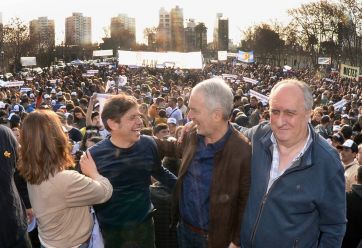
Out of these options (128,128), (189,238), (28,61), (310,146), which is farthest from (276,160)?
(28,61)

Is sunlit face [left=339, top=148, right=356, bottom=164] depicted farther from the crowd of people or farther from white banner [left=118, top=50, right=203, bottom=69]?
white banner [left=118, top=50, right=203, bottom=69]

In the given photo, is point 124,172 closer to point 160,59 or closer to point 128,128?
point 128,128

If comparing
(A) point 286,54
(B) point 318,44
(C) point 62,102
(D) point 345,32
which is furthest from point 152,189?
(A) point 286,54

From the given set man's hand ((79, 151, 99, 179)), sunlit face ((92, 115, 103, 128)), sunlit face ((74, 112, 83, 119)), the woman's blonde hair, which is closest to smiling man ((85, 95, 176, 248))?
man's hand ((79, 151, 99, 179))

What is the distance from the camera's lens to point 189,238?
3.15 meters

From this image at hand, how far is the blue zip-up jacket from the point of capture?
261cm

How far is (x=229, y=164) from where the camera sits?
283 centimetres

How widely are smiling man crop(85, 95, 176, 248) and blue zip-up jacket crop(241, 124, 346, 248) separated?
85 cm

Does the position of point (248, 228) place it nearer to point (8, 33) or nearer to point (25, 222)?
point (25, 222)

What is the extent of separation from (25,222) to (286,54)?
254ft

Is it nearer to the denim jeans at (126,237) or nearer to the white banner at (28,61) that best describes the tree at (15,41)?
the white banner at (28,61)

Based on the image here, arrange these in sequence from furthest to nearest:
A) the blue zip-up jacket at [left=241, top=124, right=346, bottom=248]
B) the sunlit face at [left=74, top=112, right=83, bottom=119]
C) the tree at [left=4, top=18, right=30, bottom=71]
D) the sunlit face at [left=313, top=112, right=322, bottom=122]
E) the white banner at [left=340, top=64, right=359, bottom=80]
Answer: the tree at [left=4, top=18, right=30, bottom=71] < the white banner at [left=340, top=64, right=359, bottom=80] < the sunlit face at [left=313, top=112, right=322, bottom=122] < the sunlit face at [left=74, top=112, right=83, bottom=119] < the blue zip-up jacket at [left=241, top=124, right=346, bottom=248]

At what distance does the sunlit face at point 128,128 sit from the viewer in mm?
3203

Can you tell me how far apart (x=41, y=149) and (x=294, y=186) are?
5.40ft
